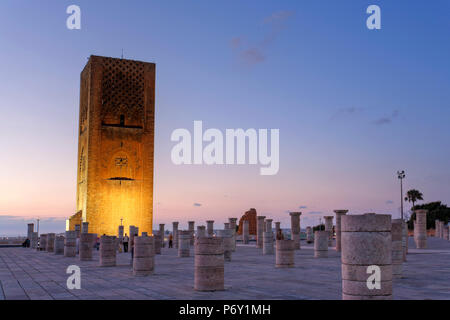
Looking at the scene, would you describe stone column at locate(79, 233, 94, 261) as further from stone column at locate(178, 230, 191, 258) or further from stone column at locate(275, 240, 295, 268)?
stone column at locate(275, 240, 295, 268)

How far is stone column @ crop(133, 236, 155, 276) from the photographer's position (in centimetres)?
1330

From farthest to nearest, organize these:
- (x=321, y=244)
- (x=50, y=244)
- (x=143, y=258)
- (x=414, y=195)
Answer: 1. (x=414, y=195)
2. (x=50, y=244)
3. (x=321, y=244)
4. (x=143, y=258)

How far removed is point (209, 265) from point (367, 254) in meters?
4.01

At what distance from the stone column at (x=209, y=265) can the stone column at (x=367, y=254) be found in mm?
3523

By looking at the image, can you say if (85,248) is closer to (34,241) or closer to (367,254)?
(367,254)

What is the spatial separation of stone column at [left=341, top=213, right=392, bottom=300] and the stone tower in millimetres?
34574

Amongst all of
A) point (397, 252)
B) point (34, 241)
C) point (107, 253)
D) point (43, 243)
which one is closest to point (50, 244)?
point (43, 243)

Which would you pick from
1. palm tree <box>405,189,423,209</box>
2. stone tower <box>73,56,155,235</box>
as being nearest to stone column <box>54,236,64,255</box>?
stone tower <box>73,56,155,235</box>

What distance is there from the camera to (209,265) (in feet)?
33.2

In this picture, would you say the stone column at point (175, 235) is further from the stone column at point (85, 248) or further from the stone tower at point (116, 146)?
the stone column at point (85, 248)

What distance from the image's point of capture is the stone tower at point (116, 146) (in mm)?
39812

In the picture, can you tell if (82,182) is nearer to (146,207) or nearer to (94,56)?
(146,207)
